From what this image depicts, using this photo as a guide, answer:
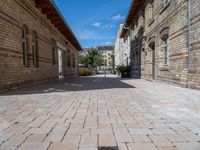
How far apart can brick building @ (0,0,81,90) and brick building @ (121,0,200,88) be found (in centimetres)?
603

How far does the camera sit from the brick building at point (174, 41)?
7.32 m

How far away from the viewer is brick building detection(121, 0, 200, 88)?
732 centimetres

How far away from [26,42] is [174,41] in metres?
6.94

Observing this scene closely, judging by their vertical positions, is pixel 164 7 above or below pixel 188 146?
above

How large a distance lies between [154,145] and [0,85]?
19.1 ft

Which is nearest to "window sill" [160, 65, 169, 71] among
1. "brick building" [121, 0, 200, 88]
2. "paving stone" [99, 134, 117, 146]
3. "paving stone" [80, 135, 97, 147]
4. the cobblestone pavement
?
"brick building" [121, 0, 200, 88]

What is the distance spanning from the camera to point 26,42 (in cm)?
923

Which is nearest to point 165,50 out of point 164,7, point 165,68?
point 165,68

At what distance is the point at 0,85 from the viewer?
6539mm

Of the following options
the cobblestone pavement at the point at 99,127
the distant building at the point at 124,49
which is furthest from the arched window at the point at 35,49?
the distant building at the point at 124,49

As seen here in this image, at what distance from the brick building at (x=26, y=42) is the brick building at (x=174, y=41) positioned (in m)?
6.03

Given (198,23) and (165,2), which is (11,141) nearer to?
(198,23)

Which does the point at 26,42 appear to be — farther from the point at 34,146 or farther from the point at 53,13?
the point at 34,146

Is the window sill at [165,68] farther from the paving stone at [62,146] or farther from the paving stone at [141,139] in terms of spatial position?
the paving stone at [62,146]
